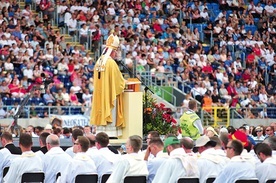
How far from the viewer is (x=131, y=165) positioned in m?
17.4

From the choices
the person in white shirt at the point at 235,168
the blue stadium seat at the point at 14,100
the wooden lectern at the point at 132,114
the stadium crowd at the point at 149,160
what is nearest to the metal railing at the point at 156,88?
the blue stadium seat at the point at 14,100

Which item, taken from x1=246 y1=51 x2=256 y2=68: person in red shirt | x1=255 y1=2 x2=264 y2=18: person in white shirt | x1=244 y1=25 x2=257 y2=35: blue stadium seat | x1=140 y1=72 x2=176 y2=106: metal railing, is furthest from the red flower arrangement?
x1=255 y1=2 x2=264 y2=18: person in white shirt

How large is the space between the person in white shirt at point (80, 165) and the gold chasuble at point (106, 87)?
686 cm

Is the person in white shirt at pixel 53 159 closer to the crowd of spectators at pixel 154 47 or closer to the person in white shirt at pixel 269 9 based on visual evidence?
the crowd of spectators at pixel 154 47

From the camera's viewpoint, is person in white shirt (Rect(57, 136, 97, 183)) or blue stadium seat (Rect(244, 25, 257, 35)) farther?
blue stadium seat (Rect(244, 25, 257, 35))

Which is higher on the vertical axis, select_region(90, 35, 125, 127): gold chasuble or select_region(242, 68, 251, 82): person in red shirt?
select_region(90, 35, 125, 127): gold chasuble

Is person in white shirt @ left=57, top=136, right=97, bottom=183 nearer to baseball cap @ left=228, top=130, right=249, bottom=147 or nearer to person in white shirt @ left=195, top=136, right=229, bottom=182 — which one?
person in white shirt @ left=195, top=136, right=229, bottom=182

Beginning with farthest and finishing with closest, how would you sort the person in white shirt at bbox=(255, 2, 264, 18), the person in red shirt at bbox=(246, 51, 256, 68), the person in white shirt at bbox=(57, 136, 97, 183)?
the person in white shirt at bbox=(255, 2, 264, 18), the person in red shirt at bbox=(246, 51, 256, 68), the person in white shirt at bbox=(57, 136, 97, 183)

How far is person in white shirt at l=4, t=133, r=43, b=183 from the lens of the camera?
17.8m

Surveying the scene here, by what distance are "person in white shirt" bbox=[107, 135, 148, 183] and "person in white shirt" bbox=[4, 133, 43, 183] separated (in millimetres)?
1513

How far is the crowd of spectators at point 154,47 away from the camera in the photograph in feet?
114

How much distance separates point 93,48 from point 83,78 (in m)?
3.91

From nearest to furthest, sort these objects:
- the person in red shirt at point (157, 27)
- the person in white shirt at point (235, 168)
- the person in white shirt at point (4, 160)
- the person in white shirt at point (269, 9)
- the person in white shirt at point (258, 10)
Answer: the person in white shirt at point (235, 168) → the person in white shirt at point (4, 160) → the person in red shirt at point (157, 27) → the person in white shirt at point (258, 10) → the person in white shirt at point (269, 9)

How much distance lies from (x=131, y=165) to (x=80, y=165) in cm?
88
